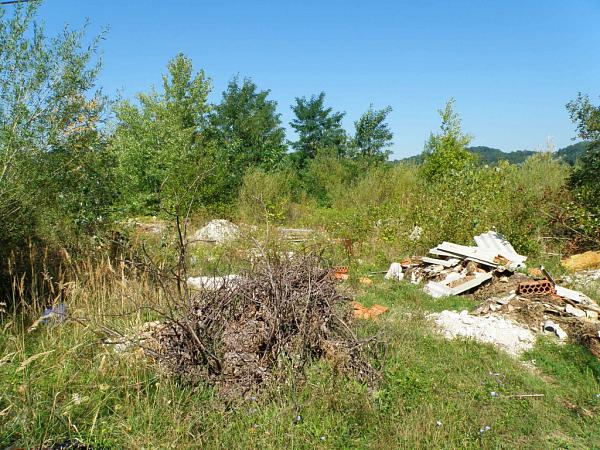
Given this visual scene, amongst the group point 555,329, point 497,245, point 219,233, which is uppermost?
point 219,233

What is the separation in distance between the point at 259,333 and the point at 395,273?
512 cm

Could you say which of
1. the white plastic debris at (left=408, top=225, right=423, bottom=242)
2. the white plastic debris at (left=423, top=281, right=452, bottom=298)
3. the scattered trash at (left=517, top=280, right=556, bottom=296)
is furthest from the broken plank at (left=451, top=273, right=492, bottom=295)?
the white plastic debris at (left=408, top=225, right=423, bottom=242)

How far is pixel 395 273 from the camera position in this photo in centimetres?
826

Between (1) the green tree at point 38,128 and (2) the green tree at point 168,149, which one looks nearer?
(1) the green tree at point 38,128

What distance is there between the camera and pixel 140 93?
22.2m

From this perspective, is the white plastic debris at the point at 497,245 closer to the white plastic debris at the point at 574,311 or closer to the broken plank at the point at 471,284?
the broken plank at the point at 471,284

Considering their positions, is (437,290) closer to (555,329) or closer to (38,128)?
(555,329)

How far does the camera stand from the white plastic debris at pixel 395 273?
8.16m

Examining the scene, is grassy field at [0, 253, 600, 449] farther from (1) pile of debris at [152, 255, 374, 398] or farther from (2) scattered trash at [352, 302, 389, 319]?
(2) scattered trash at [352, 302, 389, 319]

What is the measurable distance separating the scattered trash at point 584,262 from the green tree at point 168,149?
7638 millimetres

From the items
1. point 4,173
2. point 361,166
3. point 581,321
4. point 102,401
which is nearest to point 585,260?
point 581,321

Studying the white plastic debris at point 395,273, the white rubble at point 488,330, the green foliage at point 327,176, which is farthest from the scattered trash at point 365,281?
the green foliage at point 327,176

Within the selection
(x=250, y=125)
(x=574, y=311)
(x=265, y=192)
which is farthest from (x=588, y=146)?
(x=250, y=125)

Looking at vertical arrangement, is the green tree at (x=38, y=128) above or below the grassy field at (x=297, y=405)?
above
